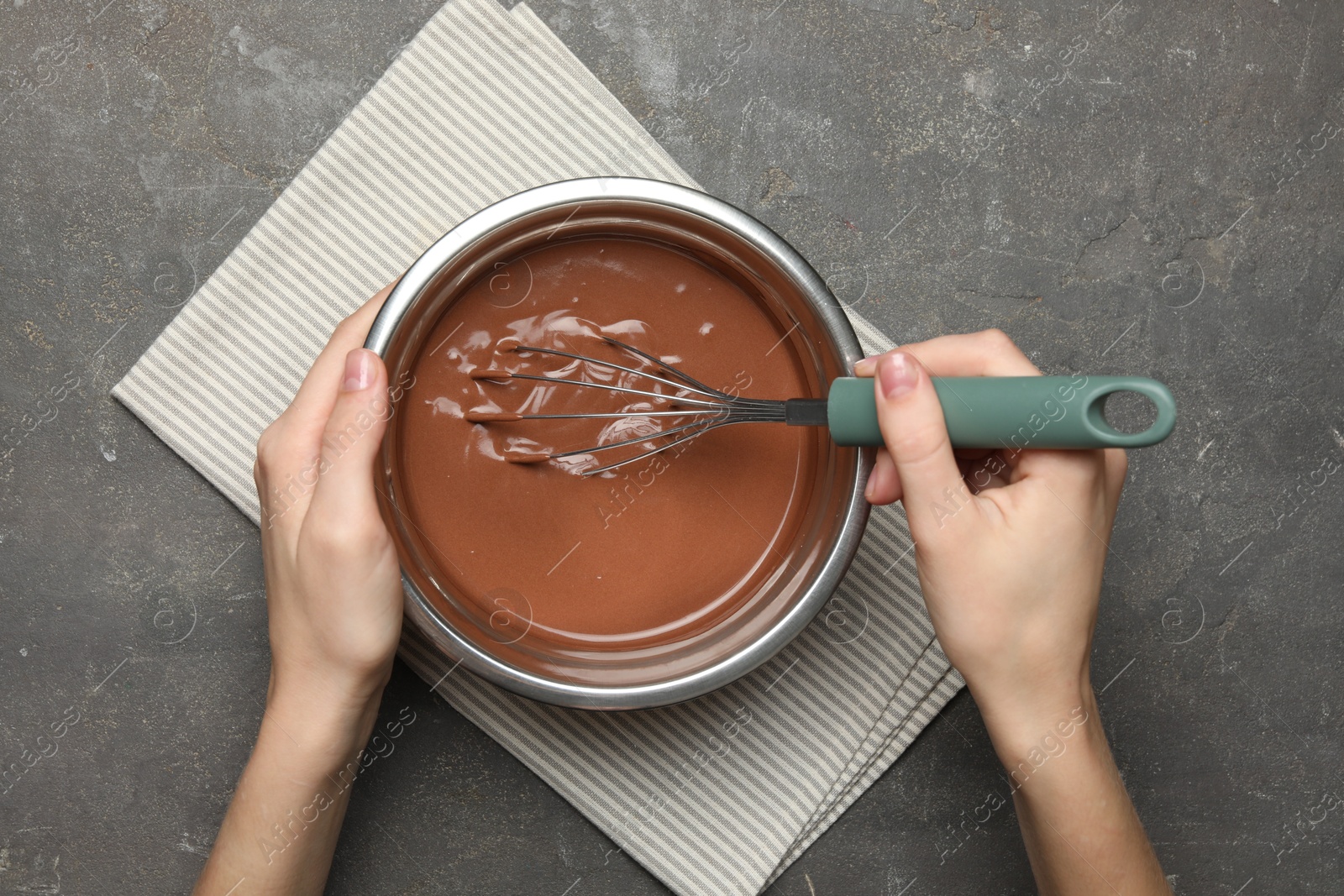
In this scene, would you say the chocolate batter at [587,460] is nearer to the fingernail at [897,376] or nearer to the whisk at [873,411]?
the whisk at [873,411]

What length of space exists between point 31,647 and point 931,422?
3.47 feet

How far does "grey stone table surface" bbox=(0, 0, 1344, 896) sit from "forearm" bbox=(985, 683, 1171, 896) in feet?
0.60

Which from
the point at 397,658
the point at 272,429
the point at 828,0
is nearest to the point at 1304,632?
the point at 828,0

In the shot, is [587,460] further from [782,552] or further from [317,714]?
[317,714]

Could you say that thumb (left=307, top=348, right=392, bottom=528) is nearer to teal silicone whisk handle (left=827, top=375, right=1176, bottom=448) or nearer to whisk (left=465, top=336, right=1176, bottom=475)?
whisk (left=465, top=336, right=1176, bottom=475)

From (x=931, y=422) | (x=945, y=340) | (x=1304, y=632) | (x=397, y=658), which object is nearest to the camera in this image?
(x=931, y=422)

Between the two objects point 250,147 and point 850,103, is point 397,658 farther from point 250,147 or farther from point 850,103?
point 850,103

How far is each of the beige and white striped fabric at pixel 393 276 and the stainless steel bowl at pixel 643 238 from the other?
175mm

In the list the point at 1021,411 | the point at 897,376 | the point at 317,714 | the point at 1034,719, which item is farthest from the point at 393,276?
the point at 1034,719

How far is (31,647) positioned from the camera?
1.06m

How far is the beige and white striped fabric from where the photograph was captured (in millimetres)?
1024

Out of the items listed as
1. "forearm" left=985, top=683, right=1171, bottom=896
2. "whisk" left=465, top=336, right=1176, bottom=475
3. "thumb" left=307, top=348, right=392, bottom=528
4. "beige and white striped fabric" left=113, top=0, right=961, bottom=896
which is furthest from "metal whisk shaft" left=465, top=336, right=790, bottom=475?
"forearm" left=985, top=683, right=1171, bottom=896

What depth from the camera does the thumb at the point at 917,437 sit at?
2.42 ft

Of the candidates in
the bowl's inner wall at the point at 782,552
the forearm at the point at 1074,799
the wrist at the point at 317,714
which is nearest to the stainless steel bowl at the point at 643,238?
the bowl's inner wall at the point at 782,552
